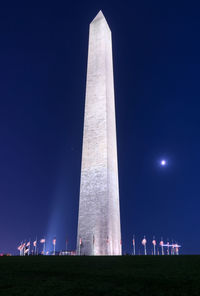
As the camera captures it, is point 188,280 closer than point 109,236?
Yes

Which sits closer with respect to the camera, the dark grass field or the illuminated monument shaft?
the dark grass field

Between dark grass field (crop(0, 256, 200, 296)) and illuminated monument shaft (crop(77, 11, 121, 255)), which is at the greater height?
illuminated monument shaft (crop(77, 11, 121, 255))

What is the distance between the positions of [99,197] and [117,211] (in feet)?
9.94

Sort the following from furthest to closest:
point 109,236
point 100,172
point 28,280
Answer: point 100,172 < point 109,236 < point 28,280

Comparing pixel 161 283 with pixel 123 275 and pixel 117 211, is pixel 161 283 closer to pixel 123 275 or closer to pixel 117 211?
pixel 123 275

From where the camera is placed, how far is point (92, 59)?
32562 millimetres

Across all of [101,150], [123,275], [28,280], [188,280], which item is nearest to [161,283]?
[188,280]

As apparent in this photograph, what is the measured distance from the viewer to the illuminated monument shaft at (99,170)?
2569 cm

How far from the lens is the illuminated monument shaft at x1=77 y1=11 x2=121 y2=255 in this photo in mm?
25688

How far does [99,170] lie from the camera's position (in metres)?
27.3

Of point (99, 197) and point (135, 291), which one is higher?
point (99, 197)

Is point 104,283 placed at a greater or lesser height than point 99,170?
lesser

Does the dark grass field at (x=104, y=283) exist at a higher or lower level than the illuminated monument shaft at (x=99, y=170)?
lower

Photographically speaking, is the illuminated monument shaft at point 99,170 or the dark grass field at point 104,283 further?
the illuminated monument shaft at point 99,170
